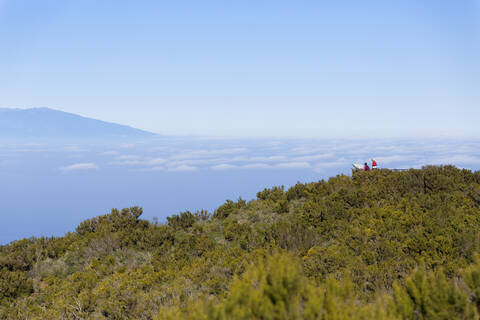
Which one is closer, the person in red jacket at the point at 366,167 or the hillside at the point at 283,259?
the hillside at the point at 283,259

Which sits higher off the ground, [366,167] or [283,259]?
[366,167]

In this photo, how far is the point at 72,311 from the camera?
761 centimetres

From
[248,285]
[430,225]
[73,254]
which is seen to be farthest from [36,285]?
[430,225]

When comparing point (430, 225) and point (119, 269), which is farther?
point (119, 269)

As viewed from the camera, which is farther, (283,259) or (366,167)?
(366,167)

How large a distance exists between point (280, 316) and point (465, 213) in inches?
412

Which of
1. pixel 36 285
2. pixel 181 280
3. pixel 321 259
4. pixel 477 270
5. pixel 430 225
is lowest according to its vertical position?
pixel 36 285

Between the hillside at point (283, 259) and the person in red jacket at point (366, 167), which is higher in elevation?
the person in red jacket at point (366, 167)

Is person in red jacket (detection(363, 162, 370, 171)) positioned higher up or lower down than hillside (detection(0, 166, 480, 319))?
higher up

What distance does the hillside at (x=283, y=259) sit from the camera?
445 centimetres

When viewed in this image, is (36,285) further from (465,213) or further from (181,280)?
(465,213)

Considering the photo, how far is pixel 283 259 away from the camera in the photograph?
15.3ft

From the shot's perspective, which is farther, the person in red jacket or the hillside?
the person in red jacket

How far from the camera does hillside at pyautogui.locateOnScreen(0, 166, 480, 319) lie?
445cm
